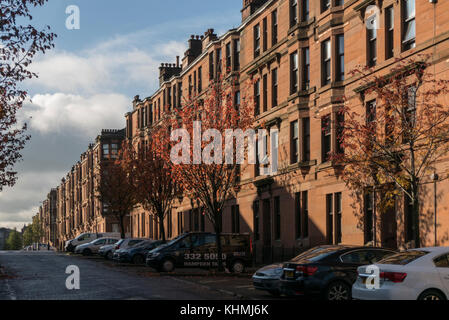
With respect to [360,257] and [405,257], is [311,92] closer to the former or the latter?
[360,257]

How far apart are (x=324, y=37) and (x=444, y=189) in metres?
11.7

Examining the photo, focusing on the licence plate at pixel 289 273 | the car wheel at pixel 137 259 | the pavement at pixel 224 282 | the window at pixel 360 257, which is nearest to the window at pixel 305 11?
the pavement at pixel 224 282

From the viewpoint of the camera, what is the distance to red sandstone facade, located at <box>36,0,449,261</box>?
28344 millimetres

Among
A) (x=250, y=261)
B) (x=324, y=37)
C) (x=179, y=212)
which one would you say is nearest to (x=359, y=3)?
(x=324, y=37)

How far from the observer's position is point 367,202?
31.3m

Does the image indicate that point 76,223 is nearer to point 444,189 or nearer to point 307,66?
point 307,66

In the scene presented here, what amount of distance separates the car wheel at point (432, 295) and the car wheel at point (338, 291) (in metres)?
3.94

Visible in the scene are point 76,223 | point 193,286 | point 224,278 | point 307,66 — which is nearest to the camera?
point 193,286

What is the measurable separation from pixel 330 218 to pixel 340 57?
755 centimetres

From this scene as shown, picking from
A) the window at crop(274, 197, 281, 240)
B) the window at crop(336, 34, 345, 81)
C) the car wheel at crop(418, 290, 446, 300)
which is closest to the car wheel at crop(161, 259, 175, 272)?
the window at crop(274, 197, 281, 240)

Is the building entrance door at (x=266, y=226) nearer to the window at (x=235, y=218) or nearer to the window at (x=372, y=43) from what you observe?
the window at (x=235, y=218)

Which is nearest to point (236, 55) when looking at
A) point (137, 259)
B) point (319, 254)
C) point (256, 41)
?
point (256, 41)

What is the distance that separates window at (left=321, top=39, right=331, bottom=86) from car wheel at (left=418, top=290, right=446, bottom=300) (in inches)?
834

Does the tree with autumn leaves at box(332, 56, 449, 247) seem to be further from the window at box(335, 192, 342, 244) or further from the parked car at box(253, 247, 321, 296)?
the window at box(335, 192, 342, 244)
